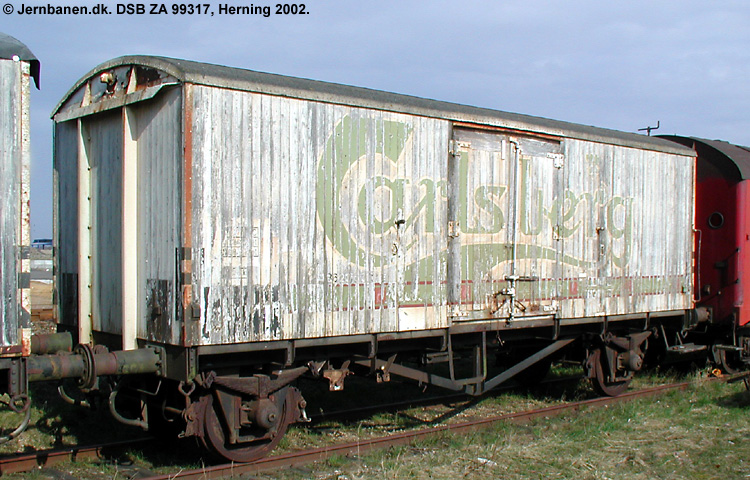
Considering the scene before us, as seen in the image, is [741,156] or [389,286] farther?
[741,156]

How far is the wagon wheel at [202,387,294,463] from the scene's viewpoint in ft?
21.0

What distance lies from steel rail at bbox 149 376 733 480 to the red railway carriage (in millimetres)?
2396

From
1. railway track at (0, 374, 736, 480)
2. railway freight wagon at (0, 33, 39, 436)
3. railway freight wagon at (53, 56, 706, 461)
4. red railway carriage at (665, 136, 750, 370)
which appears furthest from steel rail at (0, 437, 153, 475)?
red railway carriage at (665, 136, 750, 370)

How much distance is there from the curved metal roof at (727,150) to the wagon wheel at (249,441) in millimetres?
8073

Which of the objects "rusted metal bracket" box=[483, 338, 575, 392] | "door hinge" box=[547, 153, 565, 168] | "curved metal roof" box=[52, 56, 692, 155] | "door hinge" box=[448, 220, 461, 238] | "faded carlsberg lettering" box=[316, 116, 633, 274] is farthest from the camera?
"door hinge" box=[547, 153, 565, 168]

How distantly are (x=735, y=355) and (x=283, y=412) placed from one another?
8368mm

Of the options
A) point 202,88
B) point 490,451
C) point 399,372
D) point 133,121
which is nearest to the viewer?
point 202,88

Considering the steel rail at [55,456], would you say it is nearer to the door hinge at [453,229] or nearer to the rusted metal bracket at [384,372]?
the rusted metal bracket at [384,372]

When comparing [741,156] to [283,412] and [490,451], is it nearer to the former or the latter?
[490,451]

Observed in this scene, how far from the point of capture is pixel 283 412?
22.4 feet

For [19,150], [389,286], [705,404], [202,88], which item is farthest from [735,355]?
[19,150]

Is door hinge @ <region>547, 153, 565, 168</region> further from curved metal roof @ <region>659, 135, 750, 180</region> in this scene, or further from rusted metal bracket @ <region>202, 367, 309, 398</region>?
rusted metal bracket @ <region>202, 367, 309, 398</region>

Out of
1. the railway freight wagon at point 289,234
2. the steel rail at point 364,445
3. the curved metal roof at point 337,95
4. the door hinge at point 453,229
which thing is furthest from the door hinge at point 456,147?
the steel rail at point 364,445

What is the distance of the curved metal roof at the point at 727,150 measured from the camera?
11156mm
